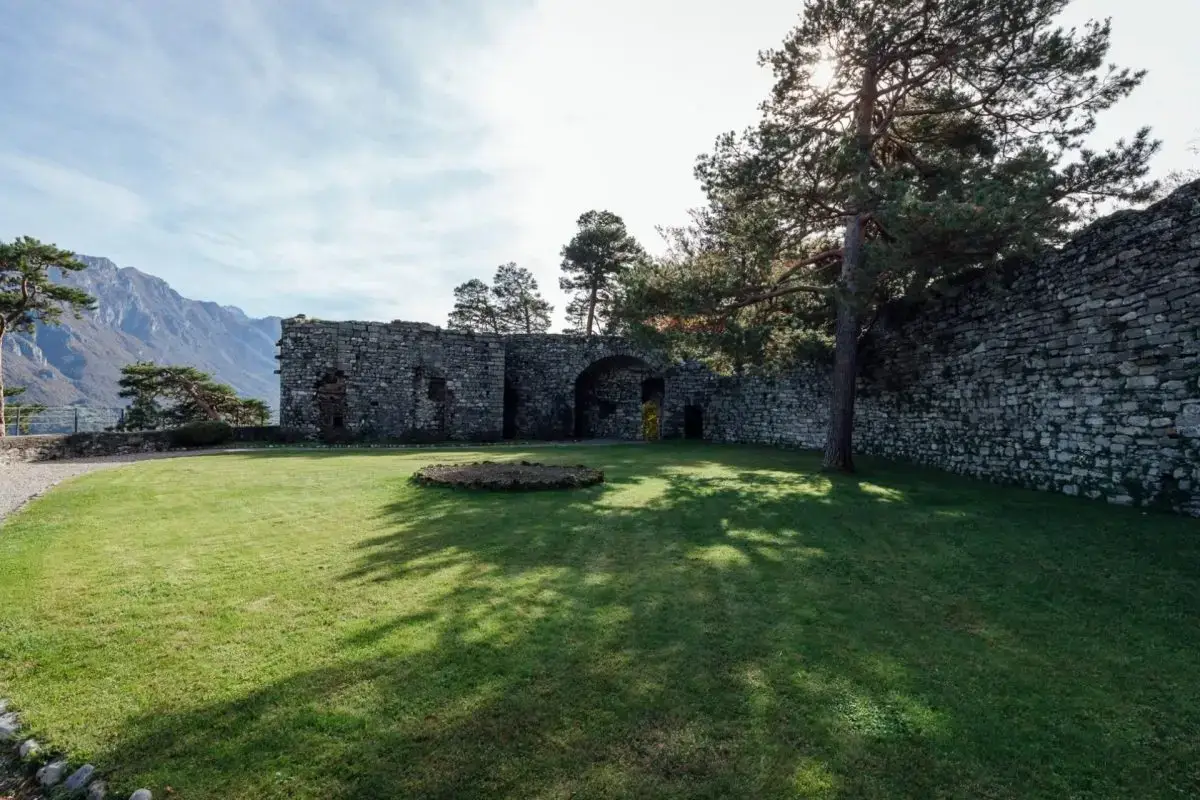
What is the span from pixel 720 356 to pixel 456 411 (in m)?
12.3

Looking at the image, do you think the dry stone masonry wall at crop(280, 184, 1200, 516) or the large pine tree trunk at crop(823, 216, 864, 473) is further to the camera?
the large pine tree trunk at crop(823, 216, 864, 473)

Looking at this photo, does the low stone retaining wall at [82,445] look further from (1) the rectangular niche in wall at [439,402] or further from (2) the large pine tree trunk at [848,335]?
(2) the large pine tree trunk at [848,335]

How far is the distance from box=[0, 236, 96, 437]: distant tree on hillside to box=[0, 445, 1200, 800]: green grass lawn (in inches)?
778

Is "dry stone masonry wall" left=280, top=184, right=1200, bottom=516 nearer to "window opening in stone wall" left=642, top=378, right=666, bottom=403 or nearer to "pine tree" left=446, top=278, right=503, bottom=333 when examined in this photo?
"window opening in stone wall" left=642, top=378, right=666, bottom=403

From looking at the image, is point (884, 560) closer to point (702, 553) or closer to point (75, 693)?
point (702, 553)

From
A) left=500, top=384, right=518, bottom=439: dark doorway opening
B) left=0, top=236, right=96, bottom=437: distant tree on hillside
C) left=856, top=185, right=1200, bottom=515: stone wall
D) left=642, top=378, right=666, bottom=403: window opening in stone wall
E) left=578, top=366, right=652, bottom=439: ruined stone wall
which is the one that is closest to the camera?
left=856, top=185, right=1200, bottom=515: stone wall

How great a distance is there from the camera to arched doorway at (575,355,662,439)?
26344 mm

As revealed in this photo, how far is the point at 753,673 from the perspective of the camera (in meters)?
3.68

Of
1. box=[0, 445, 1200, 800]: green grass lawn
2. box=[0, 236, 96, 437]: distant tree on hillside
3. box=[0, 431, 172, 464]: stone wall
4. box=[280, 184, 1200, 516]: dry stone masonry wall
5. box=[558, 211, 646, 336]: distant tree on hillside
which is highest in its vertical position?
box=[558, 211, 646, 336]: distant tree on hillside

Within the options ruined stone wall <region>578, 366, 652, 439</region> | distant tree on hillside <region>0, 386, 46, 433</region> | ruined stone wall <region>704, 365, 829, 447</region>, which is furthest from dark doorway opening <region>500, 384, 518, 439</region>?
distant tree on hillside <region>0, 386, 46, 433</region>

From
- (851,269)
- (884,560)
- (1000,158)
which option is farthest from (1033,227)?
(884,560)

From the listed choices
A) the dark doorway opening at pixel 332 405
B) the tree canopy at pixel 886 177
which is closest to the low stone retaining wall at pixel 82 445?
the dark doorway opening at pixel 332 405

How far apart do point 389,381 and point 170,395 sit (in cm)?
1244

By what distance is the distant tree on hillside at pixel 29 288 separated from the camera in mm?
20344
